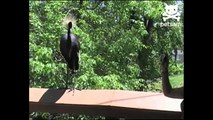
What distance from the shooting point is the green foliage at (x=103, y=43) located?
397 centimetres

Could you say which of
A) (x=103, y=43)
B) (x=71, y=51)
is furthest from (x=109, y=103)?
(x=103, y=43)

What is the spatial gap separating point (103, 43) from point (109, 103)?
9.74 ft

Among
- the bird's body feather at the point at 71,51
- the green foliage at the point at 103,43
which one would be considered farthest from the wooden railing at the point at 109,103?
the green foliage at the point at 103,43

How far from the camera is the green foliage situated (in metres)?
3.97

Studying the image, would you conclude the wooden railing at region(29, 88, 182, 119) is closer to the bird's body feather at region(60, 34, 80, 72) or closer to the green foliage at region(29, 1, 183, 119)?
the bird's body feather at region(60, 34, 80, 72)

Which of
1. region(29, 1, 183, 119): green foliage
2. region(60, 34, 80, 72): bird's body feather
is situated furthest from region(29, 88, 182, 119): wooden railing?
region(29, 1, 183, 119): green foliage

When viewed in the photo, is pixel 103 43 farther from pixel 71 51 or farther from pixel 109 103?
pixel 109 103

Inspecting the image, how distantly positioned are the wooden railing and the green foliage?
2.16 m

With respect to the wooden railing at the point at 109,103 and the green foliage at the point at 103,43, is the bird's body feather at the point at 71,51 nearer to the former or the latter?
the wooden railing at the point at 109,103

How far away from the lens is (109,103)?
4.53ft
